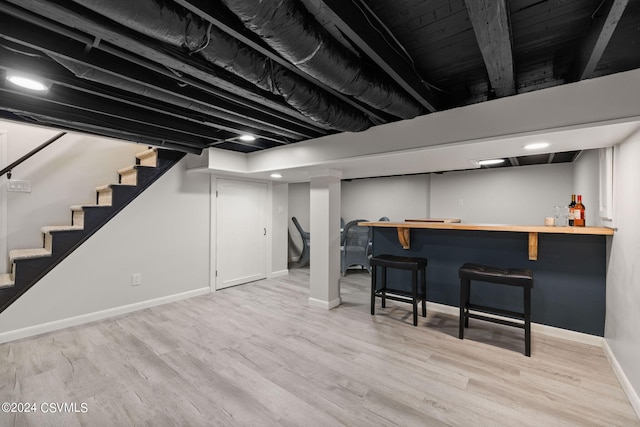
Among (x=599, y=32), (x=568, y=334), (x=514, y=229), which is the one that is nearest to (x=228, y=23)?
(x=599, y=32)

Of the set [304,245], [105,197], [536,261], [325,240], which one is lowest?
[304,245]

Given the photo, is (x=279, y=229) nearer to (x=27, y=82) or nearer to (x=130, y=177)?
(x=130, y=177)

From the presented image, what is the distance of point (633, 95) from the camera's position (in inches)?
66.6

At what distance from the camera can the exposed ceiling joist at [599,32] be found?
121 cm

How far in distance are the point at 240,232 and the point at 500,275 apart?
3.64 metres

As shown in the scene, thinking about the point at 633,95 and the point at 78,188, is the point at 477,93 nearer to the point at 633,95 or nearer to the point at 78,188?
the point at 633,95

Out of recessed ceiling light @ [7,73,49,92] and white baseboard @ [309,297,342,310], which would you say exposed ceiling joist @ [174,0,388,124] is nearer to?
recessed ceiling light @ [7,73,49,92]

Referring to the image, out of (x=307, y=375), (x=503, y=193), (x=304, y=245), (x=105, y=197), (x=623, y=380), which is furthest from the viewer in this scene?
(x=304, y=245)

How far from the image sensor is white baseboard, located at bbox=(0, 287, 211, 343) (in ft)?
8.77

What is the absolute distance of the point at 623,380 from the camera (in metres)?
1.96

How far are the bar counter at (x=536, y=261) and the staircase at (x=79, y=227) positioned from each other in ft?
10.2

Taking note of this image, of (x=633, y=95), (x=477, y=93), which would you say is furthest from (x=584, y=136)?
(x=477, y=93)

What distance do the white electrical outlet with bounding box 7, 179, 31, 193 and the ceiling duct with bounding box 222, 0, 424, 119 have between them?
337 cm

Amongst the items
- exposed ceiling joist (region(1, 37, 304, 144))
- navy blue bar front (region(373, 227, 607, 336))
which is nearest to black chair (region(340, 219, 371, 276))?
navy blue bar front (region(373, 227, 607, 336))
